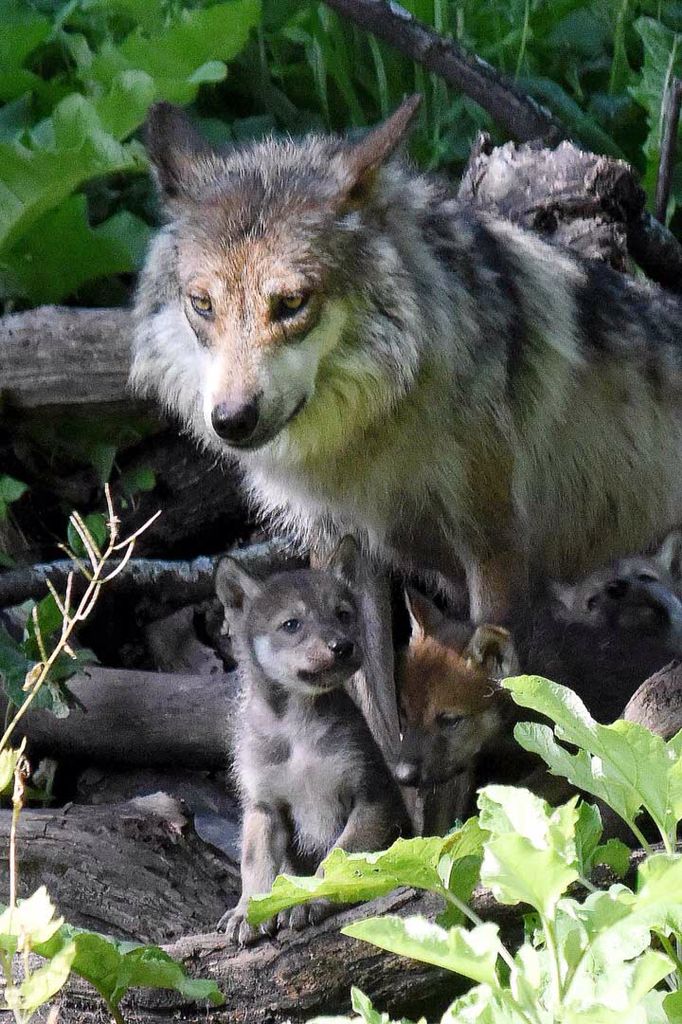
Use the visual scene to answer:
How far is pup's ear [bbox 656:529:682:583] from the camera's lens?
521 centimetres

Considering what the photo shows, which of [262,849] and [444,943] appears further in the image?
[262,849]

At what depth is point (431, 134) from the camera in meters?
7.01

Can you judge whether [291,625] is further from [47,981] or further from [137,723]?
[47,981]

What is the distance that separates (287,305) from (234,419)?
1.34 feet

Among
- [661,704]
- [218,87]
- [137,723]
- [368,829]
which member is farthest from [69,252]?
[661,704]

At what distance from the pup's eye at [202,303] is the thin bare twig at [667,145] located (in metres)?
3.14

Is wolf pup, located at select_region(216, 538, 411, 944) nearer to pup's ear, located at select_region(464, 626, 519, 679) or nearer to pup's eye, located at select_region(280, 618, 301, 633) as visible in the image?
pup's eye, located at select_region(280, 618, 301, 633)

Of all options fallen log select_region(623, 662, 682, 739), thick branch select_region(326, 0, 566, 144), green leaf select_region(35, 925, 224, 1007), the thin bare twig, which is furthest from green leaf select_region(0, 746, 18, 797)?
the thin bare twig

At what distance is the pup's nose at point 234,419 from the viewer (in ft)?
12.0

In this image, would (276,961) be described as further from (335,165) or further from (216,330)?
(335,165)

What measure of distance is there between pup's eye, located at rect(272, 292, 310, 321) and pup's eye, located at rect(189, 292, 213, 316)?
21cm

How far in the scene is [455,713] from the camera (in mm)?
4125

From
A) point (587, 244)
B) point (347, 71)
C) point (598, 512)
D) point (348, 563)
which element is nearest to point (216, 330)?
point (348, 563)

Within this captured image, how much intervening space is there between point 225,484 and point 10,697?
1.69m
